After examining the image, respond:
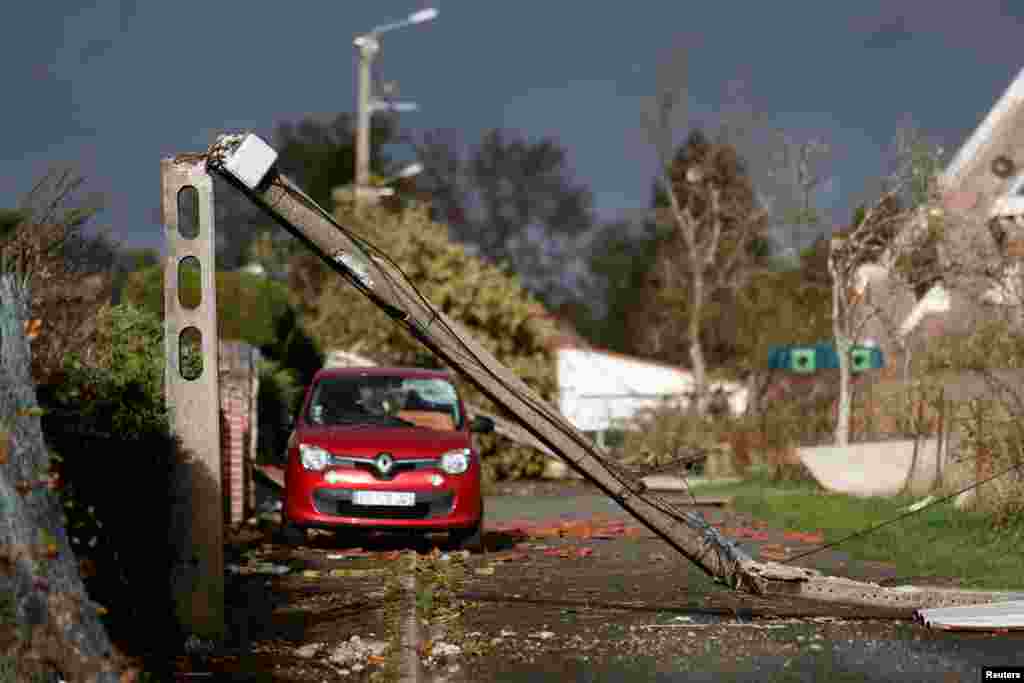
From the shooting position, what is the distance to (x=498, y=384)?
1111 cm

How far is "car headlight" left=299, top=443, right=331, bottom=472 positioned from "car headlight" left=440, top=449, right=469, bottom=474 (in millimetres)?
1097

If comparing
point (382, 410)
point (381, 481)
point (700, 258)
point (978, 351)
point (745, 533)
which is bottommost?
point (745, 533)

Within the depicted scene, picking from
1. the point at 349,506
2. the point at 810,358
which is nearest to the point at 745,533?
the point at 349,506

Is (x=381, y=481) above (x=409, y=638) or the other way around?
above

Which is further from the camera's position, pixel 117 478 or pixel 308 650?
pixel 308 650

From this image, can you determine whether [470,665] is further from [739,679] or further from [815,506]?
[815,506]

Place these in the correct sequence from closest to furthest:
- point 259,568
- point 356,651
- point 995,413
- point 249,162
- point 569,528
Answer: point 356,651
point 249,162
point 259,568
point 995,413
point 569,528

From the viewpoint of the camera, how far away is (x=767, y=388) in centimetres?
3656

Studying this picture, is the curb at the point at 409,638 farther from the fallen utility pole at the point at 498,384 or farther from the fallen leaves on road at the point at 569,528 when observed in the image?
the fallen leaves on road at the point at 569,528

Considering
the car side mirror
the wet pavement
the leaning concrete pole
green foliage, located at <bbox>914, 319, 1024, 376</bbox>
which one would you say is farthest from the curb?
green foliage, located at <bbox>914, 319, 1024, 376</bbox>

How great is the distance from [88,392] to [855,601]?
17.6 feet

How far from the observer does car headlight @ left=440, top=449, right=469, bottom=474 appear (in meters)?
16.3

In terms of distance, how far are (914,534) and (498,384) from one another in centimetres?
746

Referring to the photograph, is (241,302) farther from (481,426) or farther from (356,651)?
(356,651)
